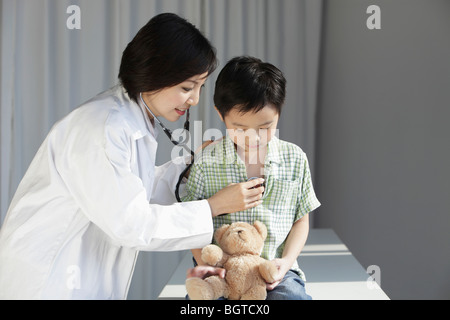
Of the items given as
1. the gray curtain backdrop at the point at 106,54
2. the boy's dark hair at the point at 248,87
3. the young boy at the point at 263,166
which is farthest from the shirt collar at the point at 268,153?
the gray curtain backdrop at the point at 106,54

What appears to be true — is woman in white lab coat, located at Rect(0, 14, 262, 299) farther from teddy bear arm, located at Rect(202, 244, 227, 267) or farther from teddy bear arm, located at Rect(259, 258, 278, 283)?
teddy bear arm, located at Rect(259, 258, 278, 283)

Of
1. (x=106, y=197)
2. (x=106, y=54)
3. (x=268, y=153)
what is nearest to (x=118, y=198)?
(x=106, y=197)

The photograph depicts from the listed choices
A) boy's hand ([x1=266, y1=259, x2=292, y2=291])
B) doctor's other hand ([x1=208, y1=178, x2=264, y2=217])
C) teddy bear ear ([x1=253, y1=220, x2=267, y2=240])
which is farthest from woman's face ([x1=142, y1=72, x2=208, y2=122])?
boy's hand ([x1=266, y1=259, x2=292, y2=291])

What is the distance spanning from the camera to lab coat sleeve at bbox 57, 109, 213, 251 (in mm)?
1152

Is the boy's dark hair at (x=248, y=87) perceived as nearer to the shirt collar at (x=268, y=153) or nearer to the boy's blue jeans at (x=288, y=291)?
the shirt collar at (x=268, y=153)

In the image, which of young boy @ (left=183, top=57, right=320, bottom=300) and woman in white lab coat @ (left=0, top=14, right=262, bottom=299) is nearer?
woman in white lab coat @ (left=0, top=14, right=262, bottom=299)

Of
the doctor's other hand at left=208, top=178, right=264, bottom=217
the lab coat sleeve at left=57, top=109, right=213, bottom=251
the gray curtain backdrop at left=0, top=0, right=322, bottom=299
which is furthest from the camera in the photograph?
the gray curtain backdrop at left=0, top=0, right=322, bottom=299

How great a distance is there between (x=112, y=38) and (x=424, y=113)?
1616 millimetres

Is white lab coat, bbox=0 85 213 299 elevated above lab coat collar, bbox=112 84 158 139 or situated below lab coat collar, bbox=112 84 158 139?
below

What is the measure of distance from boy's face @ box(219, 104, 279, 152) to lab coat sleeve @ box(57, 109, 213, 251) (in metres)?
0.23

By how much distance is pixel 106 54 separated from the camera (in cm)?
275

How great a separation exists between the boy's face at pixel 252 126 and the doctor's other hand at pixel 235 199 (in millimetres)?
130

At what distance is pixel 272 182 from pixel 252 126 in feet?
0.62
